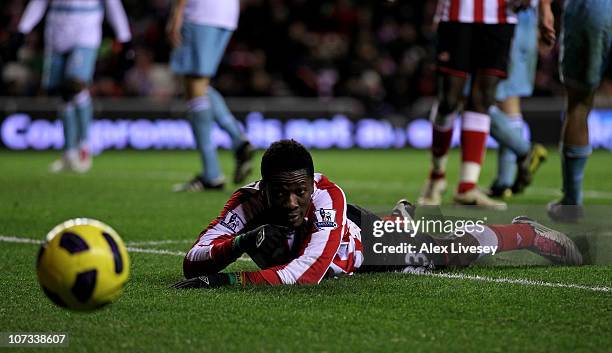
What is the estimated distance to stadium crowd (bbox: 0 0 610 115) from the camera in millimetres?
19047

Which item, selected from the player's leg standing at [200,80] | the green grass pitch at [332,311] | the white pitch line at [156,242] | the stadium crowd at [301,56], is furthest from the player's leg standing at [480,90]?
the stadium crowd at [301,56]

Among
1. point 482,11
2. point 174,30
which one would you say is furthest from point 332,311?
point 174,30

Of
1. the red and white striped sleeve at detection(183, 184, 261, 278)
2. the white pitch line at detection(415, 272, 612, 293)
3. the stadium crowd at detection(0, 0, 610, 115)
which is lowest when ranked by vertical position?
the stadium crowd at detection(0, 0, 610, 115)

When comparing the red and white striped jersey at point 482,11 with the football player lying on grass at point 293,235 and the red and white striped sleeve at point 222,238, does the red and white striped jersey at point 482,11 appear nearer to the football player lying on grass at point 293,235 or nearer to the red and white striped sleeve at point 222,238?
the football player lying on grass at point 293,235

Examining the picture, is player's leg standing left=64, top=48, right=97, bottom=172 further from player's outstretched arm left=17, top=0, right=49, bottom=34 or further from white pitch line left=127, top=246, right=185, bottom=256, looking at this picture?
white pitch line left=127, top=246, right=185, bottom=256

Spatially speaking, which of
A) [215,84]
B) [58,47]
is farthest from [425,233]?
[215,84]

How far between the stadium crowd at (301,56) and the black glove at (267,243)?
14.2m

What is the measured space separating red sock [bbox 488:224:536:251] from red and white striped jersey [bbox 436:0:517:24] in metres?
2.90

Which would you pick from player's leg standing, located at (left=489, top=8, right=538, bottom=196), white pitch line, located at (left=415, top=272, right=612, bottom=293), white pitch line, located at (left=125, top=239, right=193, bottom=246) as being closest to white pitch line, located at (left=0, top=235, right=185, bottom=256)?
white pitch line, located at (left=125, top=239, right=193, bottom=246)

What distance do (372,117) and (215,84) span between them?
120 inches

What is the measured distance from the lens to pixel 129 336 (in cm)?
352

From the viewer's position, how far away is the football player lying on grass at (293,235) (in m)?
4.37

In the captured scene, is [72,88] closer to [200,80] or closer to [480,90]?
[200,80]

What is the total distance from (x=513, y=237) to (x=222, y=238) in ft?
4.40
